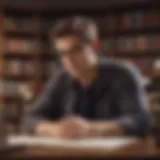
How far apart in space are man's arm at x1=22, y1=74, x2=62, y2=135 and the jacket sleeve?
0.29 meters

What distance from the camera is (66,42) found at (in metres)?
1.44

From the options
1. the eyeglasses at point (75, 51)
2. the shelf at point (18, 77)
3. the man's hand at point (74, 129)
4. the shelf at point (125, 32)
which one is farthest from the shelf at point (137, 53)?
Result: the man's hand at point (74, 129)

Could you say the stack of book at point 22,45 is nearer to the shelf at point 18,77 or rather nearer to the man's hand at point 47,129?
the shelf at point 18,77

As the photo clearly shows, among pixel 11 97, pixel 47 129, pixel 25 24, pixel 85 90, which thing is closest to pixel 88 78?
pixel 85 90

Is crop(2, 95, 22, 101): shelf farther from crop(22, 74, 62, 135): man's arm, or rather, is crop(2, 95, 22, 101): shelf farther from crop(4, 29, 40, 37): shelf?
crop(22, 74, 62, 135): man's arm

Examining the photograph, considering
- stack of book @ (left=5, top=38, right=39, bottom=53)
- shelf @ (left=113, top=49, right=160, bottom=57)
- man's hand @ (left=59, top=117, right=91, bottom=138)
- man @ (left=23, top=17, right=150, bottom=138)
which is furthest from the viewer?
stack of book @ (left=5, top=38, right=39, bottom=53)

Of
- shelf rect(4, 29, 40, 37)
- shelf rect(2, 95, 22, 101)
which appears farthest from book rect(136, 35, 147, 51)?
shelf rect(2, 95, 22, 101)

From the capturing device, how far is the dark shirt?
4.63ft

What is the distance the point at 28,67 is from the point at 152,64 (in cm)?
150

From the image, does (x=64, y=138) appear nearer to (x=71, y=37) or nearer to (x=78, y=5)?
(x=71, y=37)

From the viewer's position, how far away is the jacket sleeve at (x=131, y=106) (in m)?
1.24

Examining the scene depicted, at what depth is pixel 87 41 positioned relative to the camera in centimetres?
148

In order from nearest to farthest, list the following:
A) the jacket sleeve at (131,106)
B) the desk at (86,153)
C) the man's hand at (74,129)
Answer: the desk at (86,153) → the man's hand at (74,129) → the jacket sleeve at (131,106)

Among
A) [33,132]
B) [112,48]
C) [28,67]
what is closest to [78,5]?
[112,48]
